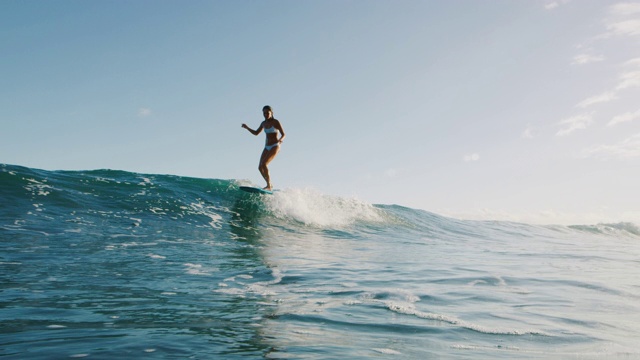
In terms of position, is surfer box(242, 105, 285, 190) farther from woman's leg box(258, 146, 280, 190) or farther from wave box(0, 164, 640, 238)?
wave box(0, 164, 640, 238)

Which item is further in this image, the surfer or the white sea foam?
the white sea foam

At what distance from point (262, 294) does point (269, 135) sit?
28.3 ft

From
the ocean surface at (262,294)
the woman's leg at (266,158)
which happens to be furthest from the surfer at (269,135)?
the ocean surface at (262,294)

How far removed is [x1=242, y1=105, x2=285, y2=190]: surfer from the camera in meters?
12.9

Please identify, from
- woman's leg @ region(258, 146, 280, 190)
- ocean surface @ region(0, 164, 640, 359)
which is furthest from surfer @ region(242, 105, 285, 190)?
ocean surface @ region(0, 164, 640, 359)

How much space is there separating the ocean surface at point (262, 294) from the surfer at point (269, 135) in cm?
220

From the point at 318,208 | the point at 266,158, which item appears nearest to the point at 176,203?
the point at 266,158

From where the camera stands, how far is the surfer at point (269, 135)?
1292cm

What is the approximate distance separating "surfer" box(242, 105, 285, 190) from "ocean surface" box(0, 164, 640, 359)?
7.23ft

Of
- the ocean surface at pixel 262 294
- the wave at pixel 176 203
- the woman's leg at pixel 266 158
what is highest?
the woman's leg at pixel 266 158

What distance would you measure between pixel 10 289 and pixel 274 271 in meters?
3.02

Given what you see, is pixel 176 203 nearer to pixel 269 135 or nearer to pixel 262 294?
pixel 269 135

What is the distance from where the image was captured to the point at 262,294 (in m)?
4.77

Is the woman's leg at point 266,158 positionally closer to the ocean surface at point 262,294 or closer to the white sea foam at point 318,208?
the white sea foam at point 318,208
